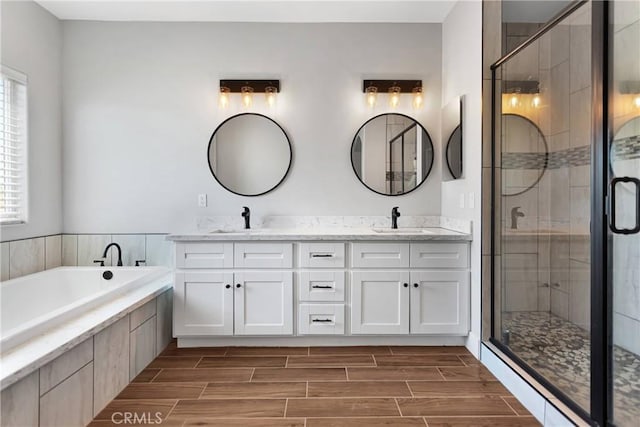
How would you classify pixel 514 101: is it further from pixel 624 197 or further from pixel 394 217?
pixel 394 217

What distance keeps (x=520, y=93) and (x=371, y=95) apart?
1.36 meters

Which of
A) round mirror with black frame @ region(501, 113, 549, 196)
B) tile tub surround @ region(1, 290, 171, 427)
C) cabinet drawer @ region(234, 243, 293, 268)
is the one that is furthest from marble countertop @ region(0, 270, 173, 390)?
round mirror with black frame @ region(501, 113, 549, 196)

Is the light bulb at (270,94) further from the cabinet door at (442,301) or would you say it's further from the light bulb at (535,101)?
the light bulb at (535,101)

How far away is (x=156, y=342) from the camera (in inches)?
112

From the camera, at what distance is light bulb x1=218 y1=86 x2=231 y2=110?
3518 mm

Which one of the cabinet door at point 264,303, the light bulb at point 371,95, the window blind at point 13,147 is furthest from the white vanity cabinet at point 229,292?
the light bulb at point 371,95

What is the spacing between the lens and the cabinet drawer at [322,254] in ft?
9.76

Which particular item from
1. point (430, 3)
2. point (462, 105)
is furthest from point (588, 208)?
point (430, 3)

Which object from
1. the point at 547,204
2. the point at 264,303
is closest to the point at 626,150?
the point at 547,204

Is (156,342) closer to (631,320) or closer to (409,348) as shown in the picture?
(409,348)

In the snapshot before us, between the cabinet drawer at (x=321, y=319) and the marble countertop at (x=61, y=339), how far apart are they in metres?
1.05

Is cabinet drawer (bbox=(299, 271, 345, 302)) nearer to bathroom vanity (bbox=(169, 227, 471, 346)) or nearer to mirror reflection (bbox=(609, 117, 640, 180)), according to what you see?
bathroom vanity (bbox=(169, 227, 471, 346))

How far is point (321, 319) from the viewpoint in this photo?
2965 millimetres

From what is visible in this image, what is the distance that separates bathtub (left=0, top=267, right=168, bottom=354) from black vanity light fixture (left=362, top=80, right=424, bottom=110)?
2274mm
